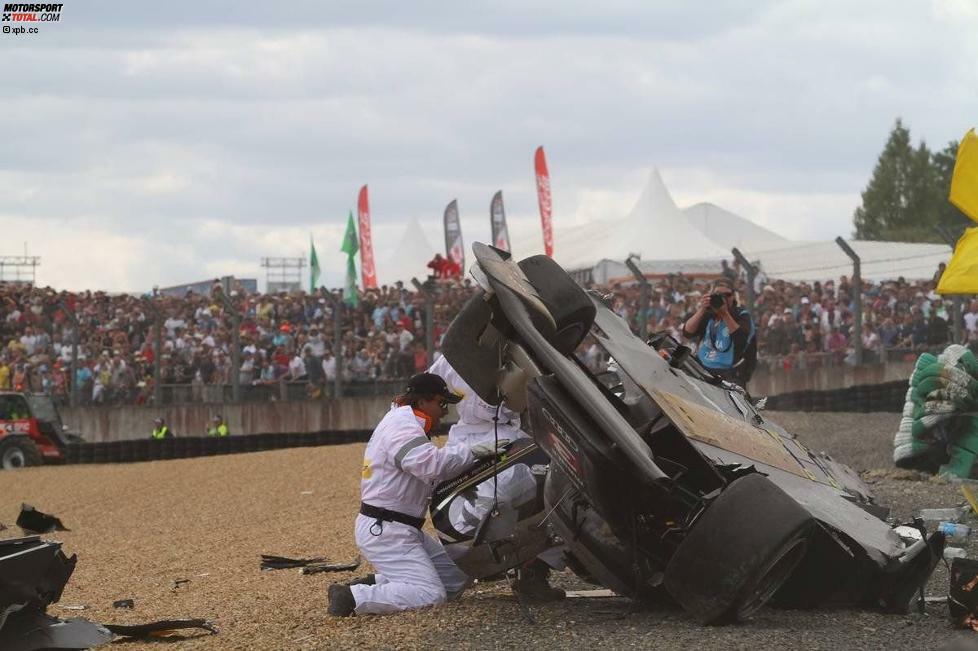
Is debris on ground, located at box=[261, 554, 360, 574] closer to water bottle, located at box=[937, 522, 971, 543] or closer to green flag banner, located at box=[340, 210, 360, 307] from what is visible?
water bottle, located at box=[937, 522, 971, 543]

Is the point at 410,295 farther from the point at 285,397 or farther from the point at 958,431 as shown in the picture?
the point at 958,431

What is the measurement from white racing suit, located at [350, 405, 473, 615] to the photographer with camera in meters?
3.73

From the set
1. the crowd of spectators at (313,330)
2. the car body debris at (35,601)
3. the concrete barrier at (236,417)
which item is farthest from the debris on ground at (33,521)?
the concrete barrier at (236,417)

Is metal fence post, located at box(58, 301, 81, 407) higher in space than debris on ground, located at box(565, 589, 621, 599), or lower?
higher

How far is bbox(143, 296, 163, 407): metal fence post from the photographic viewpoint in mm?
21381

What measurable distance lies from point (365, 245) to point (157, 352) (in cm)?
2453

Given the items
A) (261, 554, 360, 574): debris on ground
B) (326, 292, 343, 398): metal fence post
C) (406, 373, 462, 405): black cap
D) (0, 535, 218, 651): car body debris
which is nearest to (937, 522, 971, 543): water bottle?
(406, 373, 462, 405): black cap

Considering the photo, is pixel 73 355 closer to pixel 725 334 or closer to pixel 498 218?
pixel 725 334

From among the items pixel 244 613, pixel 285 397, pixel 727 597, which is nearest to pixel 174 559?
pixel 244 613

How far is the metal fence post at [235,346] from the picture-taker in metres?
19.9

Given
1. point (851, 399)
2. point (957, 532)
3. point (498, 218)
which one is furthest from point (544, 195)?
point (957, 532)

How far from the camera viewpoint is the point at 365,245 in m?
45.9

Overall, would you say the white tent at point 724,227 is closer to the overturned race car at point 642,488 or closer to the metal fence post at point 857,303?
the metal fence post at point 857,303

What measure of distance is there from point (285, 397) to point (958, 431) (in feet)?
37.9
